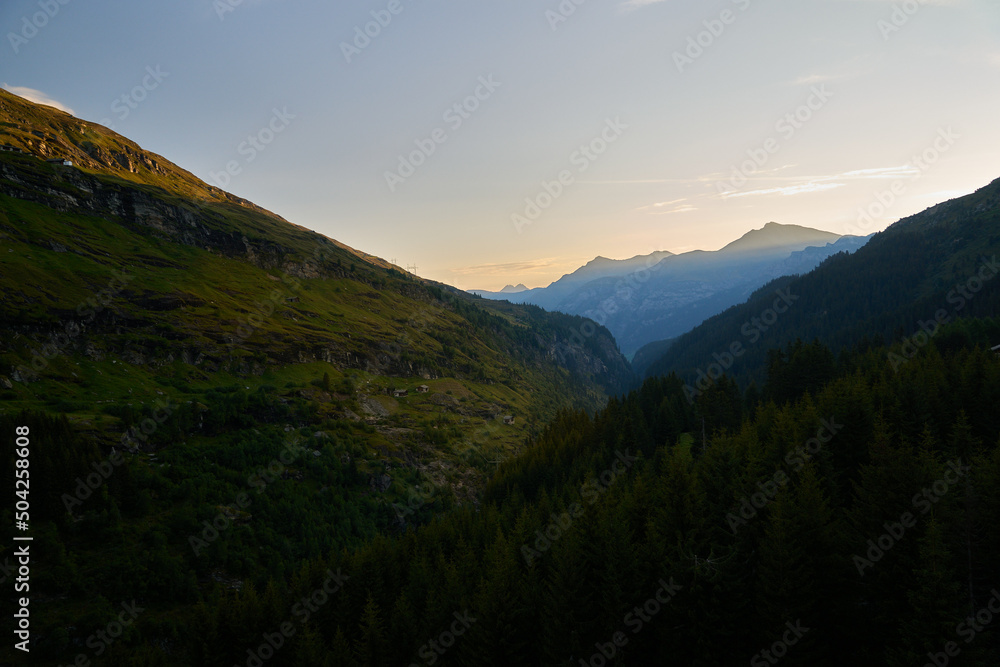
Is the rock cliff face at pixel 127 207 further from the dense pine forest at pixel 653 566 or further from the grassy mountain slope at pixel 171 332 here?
the dense pine forest at pixel 653 566

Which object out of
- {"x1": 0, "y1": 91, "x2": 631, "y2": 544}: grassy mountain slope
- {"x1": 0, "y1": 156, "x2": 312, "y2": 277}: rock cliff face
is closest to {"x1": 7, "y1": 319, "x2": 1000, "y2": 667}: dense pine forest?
{"x1": 0, "y1": 91, "x2": 631, "y2": 544}: grassy mountain slope

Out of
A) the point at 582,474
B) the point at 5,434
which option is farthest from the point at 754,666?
the point at 5,434

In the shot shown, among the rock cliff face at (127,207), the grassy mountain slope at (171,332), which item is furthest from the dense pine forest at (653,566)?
the rock cliff face at (127,207)

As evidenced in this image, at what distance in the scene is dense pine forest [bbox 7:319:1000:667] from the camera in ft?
83.2

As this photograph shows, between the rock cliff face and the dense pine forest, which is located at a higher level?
the rock cliff face

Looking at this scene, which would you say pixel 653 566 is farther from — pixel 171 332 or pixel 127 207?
pixel 127 207

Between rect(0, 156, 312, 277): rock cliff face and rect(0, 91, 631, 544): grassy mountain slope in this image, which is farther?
rect(0, 156, 312, 277): rock cliff face

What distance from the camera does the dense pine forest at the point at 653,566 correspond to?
83.2ft

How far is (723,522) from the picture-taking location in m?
33.7

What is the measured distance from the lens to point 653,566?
29.9 m

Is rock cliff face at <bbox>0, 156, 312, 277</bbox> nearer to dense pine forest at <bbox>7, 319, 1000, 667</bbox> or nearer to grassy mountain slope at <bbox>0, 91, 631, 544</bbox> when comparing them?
grassy mountain slope at <bbox>0, 91, 631, 544</bbox>

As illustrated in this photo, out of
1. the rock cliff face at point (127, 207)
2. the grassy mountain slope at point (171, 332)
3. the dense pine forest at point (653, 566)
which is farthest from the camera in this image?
the rock cliff face at point (127, 207)

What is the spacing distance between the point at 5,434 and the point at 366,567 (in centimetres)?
5039

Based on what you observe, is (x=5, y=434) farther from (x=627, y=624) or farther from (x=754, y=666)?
(x=754, y=666)
